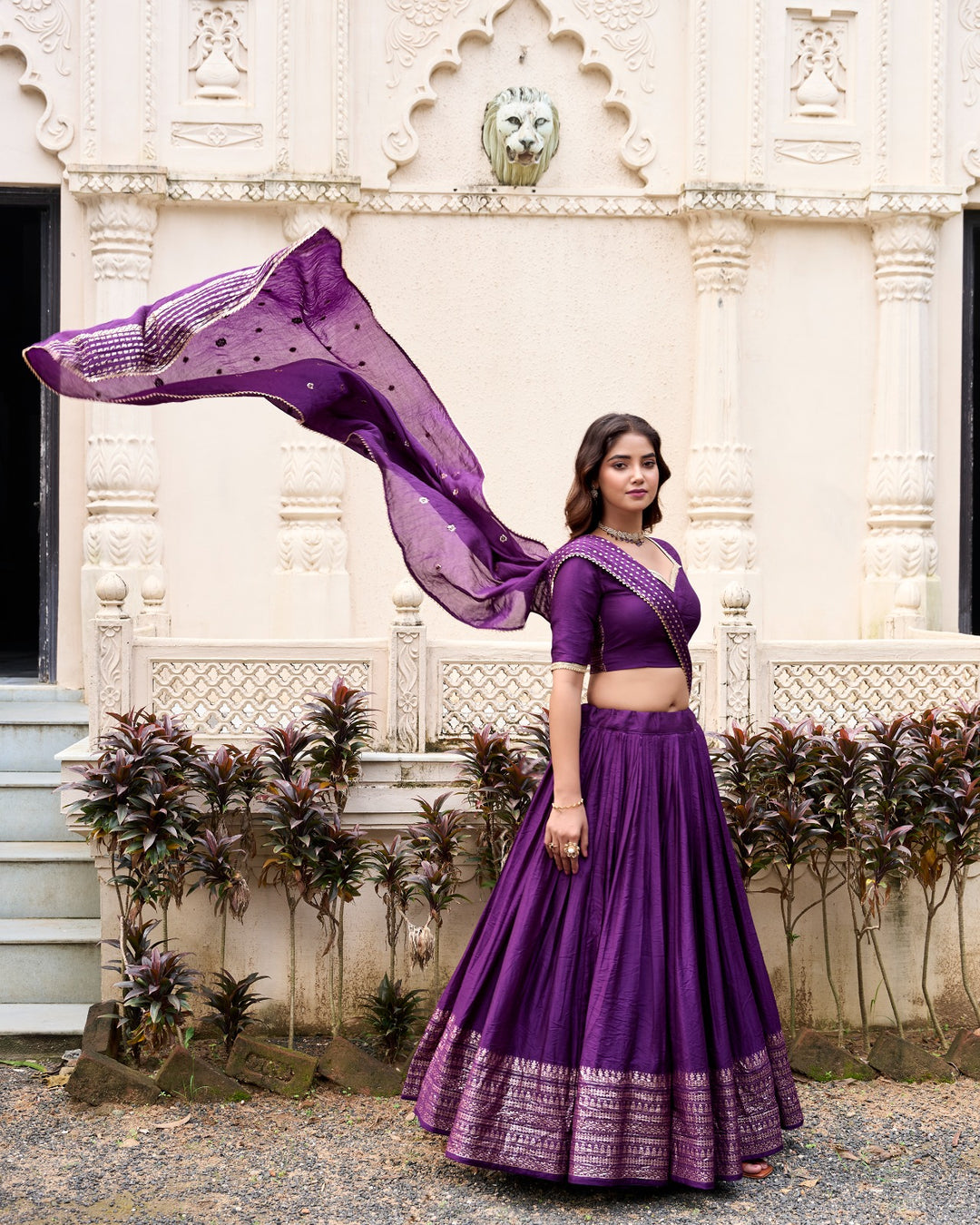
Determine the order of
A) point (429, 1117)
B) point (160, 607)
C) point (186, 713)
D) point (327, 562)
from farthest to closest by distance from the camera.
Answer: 1. point (327, 562)
2. point (160, 607)
3. point (186, 713)
4. point (429, 1117)

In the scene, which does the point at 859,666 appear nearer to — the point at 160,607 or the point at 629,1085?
the point at 629,1085

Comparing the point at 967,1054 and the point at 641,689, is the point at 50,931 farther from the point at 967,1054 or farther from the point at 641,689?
the point at 967,1054

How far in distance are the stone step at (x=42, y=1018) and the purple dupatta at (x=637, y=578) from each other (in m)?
2.64

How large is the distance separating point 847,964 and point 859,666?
112 centimetres

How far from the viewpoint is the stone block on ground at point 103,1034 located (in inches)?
182

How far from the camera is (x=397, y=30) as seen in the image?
271 inches

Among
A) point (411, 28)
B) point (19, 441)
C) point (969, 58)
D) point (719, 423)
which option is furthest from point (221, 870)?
point (19, 441)

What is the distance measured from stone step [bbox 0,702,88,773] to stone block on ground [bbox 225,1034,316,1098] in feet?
6.58

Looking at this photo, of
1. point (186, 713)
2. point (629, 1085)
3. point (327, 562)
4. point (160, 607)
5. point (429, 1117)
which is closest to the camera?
point (629, 1085)

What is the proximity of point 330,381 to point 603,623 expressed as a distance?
3.67ft

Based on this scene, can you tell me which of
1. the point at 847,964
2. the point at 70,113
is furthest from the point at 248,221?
the point at 847,964

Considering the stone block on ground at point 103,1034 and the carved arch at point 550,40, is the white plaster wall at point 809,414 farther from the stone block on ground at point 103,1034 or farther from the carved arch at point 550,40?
the stone block on ground at point 103,1034

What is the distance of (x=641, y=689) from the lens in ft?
12.1

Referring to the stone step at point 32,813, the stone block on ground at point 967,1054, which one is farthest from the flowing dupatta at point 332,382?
the stone step at point 32,813
